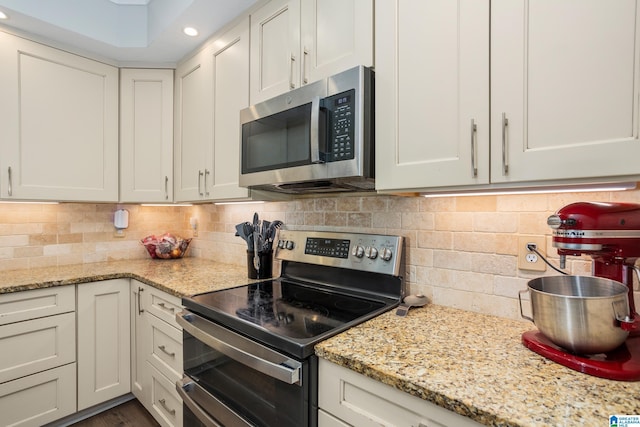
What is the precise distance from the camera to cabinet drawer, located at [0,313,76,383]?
1.70 m

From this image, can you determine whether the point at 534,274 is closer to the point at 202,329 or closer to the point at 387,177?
the point at 387,177

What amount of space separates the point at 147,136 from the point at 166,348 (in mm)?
1442

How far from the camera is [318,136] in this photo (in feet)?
4.00

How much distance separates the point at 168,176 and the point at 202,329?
1.39 m

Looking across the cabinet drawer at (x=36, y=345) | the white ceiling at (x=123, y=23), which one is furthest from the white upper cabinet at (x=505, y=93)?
the cabinet drawer at (x=36, y=345)

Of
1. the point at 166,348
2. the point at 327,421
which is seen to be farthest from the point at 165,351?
the point at 327,421

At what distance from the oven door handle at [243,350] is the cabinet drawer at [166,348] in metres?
0.33

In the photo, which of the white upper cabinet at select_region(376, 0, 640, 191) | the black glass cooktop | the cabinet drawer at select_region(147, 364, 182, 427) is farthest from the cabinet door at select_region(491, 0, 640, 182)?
the cabinet drawer at select_region(147, 364, 182, 427)

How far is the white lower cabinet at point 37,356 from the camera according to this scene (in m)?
1.70

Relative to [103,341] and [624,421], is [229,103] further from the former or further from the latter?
[624,421]

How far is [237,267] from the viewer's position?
226 cm

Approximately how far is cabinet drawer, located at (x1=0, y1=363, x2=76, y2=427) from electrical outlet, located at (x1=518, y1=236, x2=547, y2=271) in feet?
7.69

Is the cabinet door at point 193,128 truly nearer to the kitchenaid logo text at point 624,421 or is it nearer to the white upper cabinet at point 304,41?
the white upper cabinet at point 304,41

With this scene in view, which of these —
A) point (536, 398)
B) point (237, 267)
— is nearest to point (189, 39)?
point (237, 267)
